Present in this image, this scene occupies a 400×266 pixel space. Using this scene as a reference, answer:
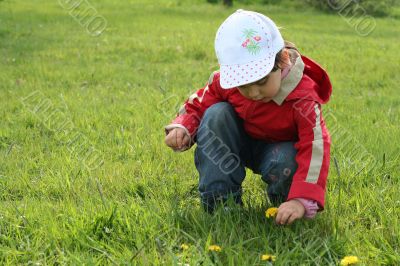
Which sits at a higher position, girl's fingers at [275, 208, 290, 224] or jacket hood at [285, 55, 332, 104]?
jacket hood at [285, 55, 332, 104]

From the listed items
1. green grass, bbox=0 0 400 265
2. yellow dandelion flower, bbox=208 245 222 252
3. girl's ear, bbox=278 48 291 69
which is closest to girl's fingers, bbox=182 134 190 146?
green grass, bbox=0 0 400 265

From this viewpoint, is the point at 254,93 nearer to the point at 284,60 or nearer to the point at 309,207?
the point at 284,60

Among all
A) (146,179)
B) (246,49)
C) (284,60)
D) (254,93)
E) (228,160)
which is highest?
(246,49)

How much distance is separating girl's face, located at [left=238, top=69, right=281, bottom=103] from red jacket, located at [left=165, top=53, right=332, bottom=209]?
0.09 meters

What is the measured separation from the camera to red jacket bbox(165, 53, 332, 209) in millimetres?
2451

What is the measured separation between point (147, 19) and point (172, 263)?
12.7 meters

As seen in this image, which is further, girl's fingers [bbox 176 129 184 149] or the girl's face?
girl's fingers [bbox 176 129 184 149]

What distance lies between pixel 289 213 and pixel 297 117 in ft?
1.56

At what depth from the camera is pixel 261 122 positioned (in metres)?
2.75

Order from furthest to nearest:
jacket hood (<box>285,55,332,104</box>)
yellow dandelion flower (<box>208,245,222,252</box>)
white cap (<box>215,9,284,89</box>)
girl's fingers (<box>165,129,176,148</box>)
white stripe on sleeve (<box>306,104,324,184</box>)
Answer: girl's fingers (<box>165,129,176,148</box>) < jacket hood (<box>285,55,332,104</box>) < white stripe on sleeve (<box>306,104,324,184</box>) < white cap (<box>215,9,284,89</box>) < yellow dandelion flower (<box>208,245,222,252</box>)

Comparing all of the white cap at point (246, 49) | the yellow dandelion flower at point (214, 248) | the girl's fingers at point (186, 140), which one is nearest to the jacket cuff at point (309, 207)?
the yellow dandelion flower at point (214, 248)

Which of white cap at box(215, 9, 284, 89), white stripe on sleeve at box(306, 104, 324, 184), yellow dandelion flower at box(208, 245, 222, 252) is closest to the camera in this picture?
yellow dandelion flower at box(208, 245, 222, 252)

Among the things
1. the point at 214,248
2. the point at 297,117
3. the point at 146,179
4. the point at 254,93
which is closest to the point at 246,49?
the point at 254,93

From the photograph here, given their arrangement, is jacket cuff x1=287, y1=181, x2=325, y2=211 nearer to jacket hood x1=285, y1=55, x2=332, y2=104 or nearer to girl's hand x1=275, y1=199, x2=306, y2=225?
girl's hand x1=275, y1=199, x2=306, y2=225
